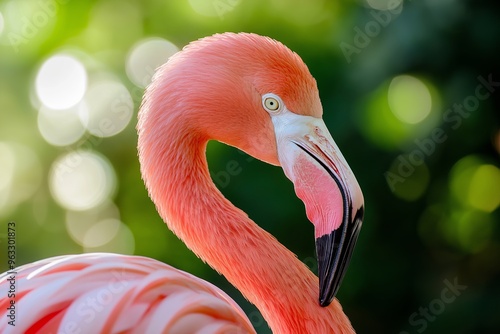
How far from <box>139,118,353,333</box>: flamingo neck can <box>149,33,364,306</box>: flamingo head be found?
0.06 meters

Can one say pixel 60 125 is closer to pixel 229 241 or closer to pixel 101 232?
pixel 101 232

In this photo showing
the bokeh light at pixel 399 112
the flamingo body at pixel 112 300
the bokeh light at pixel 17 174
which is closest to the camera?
the flamingo body at pixel 112 300

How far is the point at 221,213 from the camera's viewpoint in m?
1.79

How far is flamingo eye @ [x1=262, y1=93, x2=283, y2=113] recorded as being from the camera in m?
1.72

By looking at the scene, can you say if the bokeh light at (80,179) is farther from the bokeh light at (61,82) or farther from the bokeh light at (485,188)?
the bokeh light at (485,188)

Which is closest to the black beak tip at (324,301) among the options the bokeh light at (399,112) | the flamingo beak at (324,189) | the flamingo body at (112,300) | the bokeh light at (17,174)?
the flamingo beak at (324,189)

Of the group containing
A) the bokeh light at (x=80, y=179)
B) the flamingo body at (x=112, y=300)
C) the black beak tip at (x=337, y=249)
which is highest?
the black beak tip at (x=337, y=249)

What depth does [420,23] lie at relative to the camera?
3234 mm

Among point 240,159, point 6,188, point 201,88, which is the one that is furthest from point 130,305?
point 6,188

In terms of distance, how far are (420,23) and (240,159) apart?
99cm

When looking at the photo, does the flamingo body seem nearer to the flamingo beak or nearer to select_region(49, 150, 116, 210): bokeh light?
the flamingo beak

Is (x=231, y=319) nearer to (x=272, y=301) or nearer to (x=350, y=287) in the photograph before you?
(x=272, y=301)

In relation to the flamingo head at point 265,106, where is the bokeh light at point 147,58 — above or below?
below

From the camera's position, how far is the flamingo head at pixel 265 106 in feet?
5.42
